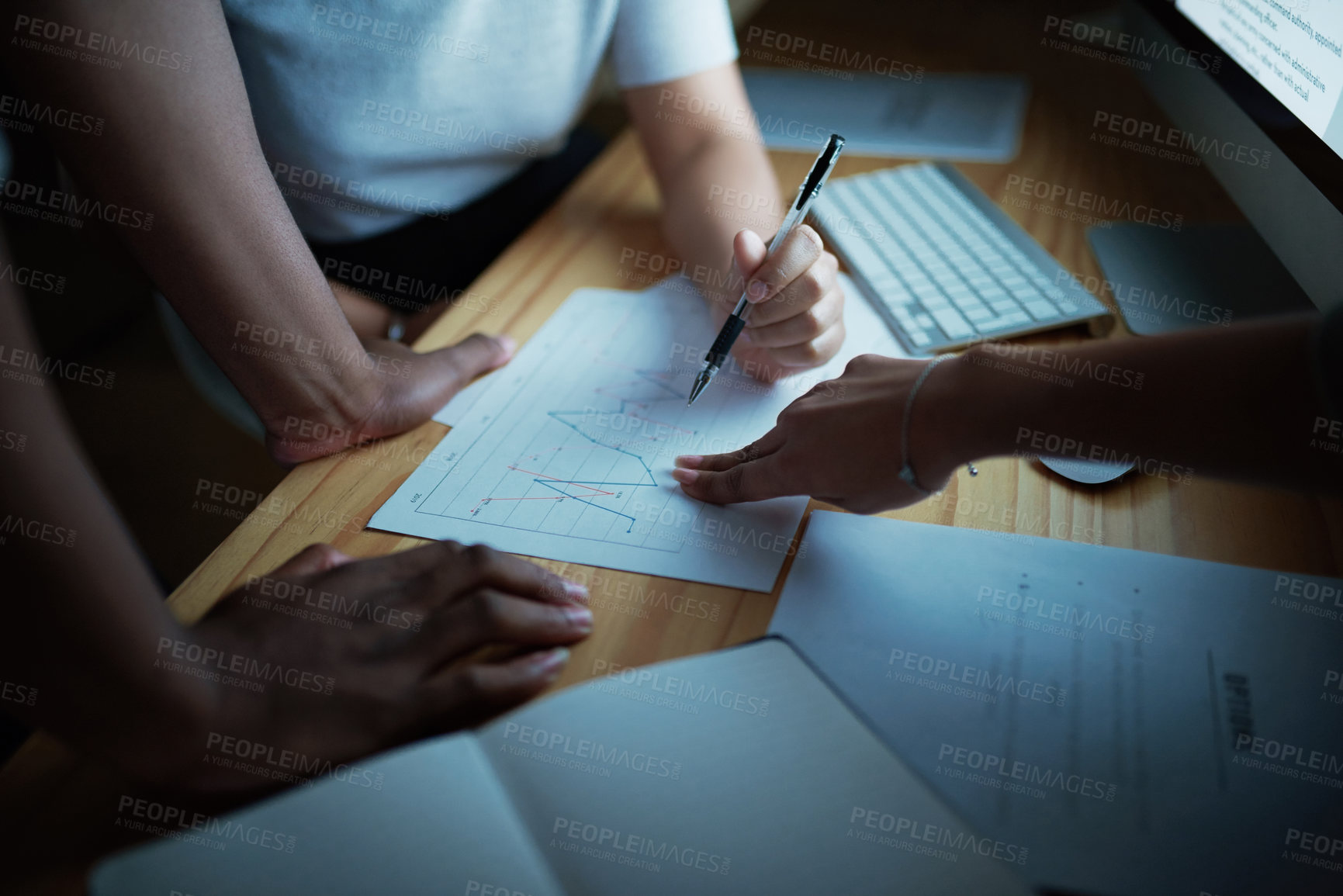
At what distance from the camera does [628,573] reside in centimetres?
55

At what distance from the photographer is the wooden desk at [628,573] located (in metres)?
0.43

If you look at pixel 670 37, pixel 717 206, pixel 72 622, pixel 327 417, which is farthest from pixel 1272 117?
pixel 72 622

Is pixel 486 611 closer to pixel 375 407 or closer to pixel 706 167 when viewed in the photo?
pixel 375 407

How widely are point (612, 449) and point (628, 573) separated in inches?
5.2

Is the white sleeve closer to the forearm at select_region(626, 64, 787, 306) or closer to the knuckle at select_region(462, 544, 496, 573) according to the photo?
the forearm at select_region(626, 64, 787, 306)

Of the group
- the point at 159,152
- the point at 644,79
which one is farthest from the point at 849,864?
the point at 644,79

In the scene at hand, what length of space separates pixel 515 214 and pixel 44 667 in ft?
2.55

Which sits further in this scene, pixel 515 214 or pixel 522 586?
pixel 515 214

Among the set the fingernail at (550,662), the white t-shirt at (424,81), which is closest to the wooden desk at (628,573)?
the fingernail at (550,662)

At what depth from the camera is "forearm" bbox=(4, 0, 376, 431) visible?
56cm

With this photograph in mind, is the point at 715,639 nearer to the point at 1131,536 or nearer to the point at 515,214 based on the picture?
the point at 1131,536

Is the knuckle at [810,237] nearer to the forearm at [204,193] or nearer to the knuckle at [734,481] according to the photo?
the knuckle at [734,481]

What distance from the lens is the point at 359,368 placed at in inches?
26.6

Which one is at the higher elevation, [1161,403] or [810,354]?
[1161,403]
